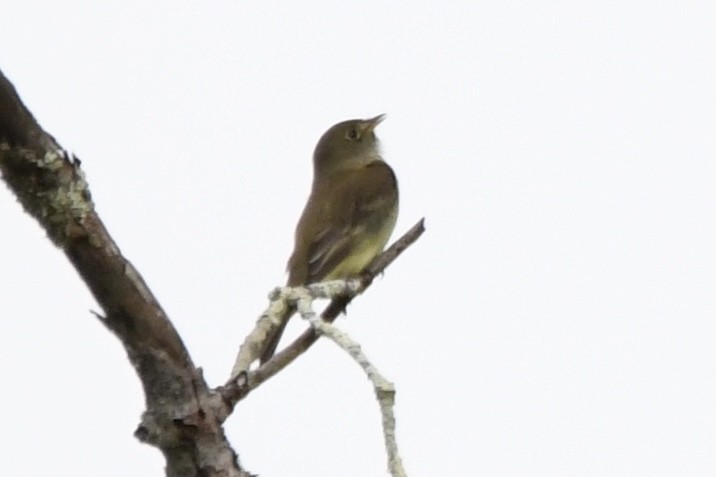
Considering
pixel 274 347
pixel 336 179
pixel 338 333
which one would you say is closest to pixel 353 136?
pixel 336 179

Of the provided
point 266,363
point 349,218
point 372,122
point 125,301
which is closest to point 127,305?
point 125,301

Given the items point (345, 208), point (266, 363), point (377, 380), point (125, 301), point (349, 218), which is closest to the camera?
point (125, 301)

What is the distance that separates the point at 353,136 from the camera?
402 inches

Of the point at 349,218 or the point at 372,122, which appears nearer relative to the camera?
the point at 349,218

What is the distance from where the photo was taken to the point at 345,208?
358 inches

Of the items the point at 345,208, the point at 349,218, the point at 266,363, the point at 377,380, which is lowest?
the point at 377,380

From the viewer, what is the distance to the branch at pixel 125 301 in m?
3.20

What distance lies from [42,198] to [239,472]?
750 millimetres

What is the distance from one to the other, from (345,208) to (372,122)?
48.1 inches

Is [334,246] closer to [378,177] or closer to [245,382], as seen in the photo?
[378,177]

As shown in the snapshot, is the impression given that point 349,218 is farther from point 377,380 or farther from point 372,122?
point 377,380

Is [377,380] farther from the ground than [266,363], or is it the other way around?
[266,363]

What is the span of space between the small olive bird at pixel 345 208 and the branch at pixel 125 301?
4.62 m

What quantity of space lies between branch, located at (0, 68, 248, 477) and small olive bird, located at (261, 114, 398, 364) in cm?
462
